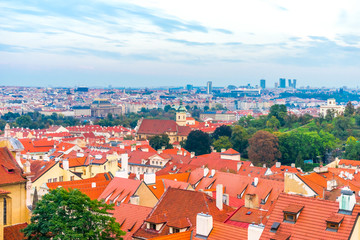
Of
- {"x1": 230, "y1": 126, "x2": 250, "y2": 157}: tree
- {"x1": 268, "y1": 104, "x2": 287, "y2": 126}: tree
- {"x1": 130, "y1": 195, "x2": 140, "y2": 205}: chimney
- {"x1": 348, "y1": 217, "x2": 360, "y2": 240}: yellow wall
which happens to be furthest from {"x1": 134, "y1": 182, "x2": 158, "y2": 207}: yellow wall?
{"x1": 268, "y1": 104, "x2": 287, "y2": 126}: tree

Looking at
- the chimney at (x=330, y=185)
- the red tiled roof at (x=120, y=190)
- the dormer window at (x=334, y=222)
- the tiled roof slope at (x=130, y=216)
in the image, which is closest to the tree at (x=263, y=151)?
the chimney at (x=330, y=185)

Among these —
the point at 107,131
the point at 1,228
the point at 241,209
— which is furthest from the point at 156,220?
the point at 107,131

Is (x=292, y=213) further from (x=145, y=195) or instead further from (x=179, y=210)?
(x=145, y=195)

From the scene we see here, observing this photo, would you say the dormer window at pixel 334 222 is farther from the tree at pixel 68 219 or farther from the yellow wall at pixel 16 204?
the yellow wall at pixel 16 204

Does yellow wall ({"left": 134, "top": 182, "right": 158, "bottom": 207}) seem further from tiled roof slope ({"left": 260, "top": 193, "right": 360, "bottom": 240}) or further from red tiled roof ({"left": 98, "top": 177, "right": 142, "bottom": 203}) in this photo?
tiled roof slope ({"left": 260, "top": 193, "right": 360, "bottom": 240})

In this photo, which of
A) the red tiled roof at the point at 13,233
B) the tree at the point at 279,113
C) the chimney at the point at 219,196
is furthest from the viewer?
the tree at the point at 279,113
